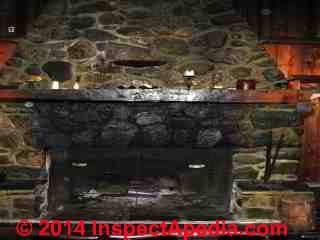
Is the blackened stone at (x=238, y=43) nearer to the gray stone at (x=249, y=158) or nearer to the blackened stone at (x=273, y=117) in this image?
the blackened stone at (x=273, y=117)

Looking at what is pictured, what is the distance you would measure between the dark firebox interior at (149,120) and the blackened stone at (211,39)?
1 cm

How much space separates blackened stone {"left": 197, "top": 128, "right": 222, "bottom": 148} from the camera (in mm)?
3680

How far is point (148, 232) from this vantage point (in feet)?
11.6

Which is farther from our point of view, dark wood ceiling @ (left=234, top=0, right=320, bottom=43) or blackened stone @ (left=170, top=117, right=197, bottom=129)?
dark wood ceiling @ (left=234, top=0, right=320, bottom=43)

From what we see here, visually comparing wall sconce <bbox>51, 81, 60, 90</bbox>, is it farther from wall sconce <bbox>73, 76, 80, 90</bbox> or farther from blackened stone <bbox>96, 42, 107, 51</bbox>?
blackened stone <bbox>96, 42, 107, 51</bbox>

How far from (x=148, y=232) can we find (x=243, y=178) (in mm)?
1170

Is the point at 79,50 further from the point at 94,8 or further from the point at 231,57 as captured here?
the point at 231,57

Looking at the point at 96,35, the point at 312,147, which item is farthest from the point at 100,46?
the point at 312,147

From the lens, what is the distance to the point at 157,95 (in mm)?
3482

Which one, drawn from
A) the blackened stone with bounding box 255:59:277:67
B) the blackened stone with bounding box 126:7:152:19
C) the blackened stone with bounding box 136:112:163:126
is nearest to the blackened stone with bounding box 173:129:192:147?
the blackened stone with bounding box 136:112:163:126

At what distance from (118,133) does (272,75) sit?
1757 mm

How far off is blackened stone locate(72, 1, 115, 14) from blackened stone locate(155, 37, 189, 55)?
0.64 m

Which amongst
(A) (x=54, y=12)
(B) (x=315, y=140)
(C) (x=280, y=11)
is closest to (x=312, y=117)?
(B) (x=315, y=140)

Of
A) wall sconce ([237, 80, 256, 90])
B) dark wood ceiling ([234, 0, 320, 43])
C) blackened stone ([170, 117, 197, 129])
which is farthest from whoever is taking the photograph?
dark wood ceiling ([234, 0, 320, 43])
